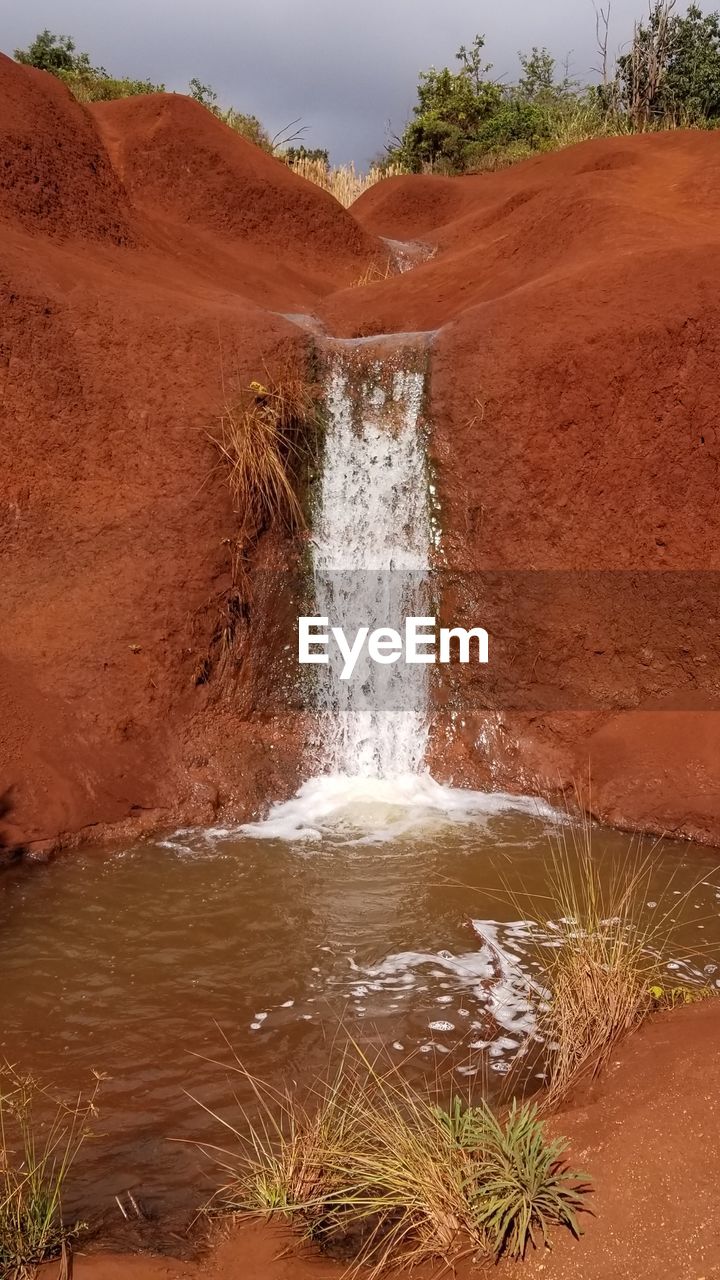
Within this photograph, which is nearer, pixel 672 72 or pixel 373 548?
pixel 373 548

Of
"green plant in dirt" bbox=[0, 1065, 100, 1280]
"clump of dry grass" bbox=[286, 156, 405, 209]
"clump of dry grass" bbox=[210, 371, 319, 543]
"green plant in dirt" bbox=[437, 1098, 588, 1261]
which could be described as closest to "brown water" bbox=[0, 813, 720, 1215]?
"green plant in dirt" bbox=[0, 1065, 100, 1280]

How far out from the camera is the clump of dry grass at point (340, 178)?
64.2ft

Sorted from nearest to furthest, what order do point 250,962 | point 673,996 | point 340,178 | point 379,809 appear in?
1. point 673,996
2. point 250,962
3. point 379,809
4. point 340,178

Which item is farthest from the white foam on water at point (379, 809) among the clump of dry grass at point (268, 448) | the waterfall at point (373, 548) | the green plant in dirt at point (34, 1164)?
A: the green plant in dirt at point (34, 1164)

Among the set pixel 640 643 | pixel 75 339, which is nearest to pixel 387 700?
pixel 640 643

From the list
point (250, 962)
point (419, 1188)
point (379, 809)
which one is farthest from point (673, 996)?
point (379, 809)

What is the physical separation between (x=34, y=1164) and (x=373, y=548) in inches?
216

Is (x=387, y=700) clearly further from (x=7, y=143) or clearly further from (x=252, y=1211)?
(x=7, y=143)

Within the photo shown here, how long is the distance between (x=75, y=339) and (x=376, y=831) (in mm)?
4540

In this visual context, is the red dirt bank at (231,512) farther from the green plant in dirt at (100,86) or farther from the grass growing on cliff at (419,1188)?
the green plant in dirt at (100,86)

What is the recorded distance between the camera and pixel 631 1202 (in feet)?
8.29

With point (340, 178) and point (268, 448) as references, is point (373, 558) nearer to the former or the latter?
point (268, 448)

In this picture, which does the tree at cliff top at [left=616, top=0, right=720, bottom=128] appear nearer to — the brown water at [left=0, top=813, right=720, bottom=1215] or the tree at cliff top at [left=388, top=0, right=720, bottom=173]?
the tree at cliff top at [left=388, top=0, right=720, bottom=173]

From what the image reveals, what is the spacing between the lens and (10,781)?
6.24 m
